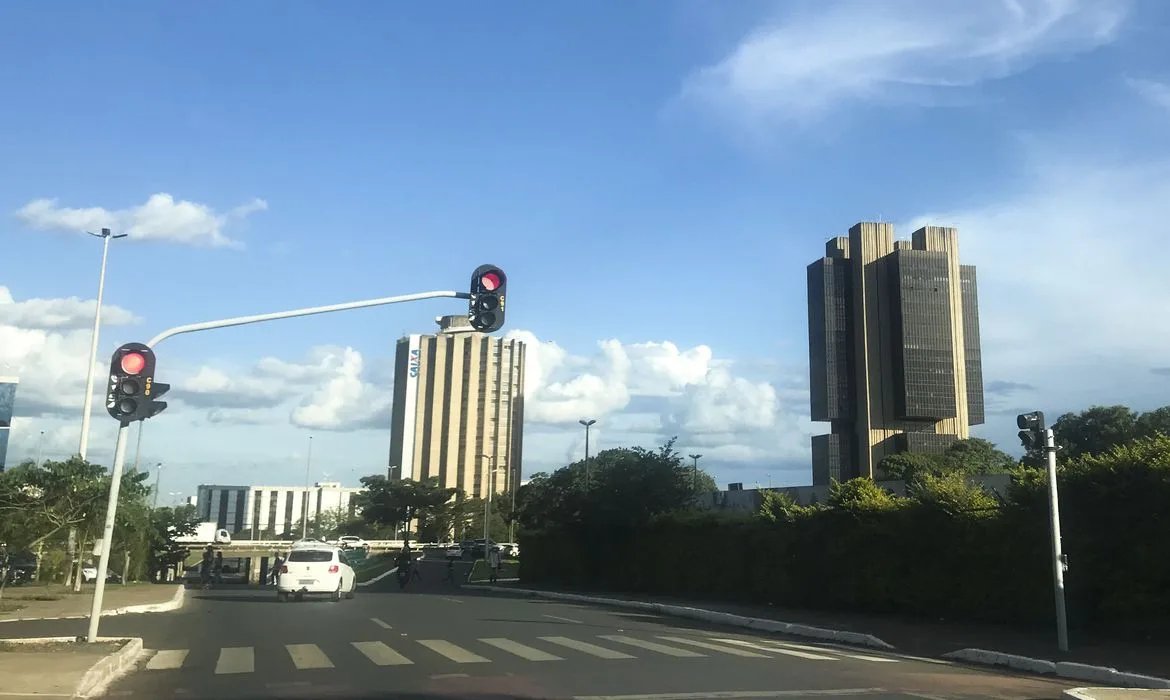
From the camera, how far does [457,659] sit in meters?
14.6

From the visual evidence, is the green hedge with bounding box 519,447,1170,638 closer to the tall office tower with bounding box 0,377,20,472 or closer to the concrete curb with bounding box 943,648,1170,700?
the concrete curb with bounding box 943,648,1170,700

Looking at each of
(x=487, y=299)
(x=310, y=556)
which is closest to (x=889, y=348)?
(x=310, y=556)

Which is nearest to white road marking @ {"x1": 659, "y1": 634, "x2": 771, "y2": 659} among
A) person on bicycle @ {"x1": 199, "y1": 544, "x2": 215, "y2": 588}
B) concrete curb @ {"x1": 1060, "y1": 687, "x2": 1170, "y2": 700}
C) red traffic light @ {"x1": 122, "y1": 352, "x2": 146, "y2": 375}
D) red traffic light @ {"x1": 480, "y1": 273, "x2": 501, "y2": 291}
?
concrete curb @ {"x1": 1060, "y1": 687, "x2": 1170, "y2": 700}

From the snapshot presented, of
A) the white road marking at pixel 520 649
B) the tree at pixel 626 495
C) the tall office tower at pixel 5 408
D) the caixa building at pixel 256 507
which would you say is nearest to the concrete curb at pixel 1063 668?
the white road marking at pixel 520 649

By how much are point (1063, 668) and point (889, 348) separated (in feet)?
358

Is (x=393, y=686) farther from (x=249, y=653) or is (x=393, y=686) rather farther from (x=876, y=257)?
(x=876, y=257)

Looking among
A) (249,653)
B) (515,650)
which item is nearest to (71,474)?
(249,653)

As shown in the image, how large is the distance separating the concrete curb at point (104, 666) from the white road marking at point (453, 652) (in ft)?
14.9

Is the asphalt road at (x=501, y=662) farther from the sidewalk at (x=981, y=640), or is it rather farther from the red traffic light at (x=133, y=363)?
the red traffic light at (x=133, y=363)

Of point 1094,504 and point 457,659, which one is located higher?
point 1094,504

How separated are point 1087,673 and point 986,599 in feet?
21.7

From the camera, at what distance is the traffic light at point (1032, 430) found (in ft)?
56.4

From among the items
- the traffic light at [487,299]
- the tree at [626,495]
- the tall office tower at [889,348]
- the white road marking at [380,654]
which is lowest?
the white road marking at [380,654]

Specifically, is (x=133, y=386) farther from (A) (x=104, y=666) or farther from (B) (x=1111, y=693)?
(B) (x=1111, y=693)
